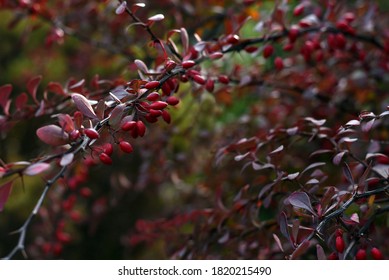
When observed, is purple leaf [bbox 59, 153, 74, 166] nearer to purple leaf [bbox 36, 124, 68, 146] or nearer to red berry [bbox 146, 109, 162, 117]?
purple leaf [bbox 36, 124, 68, 146]

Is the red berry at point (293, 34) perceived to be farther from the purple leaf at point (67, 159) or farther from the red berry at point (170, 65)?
the purple leaf at point (67, 159)

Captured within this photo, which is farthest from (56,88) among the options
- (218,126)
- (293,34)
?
(218,126)

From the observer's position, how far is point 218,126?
2637 mm

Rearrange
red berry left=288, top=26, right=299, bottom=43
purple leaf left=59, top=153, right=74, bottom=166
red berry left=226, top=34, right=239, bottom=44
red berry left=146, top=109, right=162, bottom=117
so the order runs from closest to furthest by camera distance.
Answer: purple leaf left=59, top=153, right=74, bottom=166 → red berry left=146, top=109, right=162, bottom=117 → red berry left=226, top=34, right=239, bottom=44 → red berry left=288, top=26, right=299, bottom=43

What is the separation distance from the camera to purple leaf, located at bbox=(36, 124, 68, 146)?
1.17 metres

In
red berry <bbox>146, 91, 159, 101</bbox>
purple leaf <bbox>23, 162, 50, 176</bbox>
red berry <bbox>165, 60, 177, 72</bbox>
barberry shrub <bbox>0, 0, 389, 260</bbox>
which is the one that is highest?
red berry <bbox>165, 60, 177, 72</bbox>

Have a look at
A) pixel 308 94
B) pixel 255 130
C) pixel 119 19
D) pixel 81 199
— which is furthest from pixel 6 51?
pixel 308 94

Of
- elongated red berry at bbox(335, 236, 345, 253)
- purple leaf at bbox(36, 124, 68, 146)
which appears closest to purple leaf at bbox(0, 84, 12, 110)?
purple leaf at bbox(36, 124, 68, 146)

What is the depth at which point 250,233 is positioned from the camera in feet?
5.70

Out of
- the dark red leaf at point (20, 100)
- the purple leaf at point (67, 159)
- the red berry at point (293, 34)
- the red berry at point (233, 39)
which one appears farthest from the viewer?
the red berry at point (293, 34)

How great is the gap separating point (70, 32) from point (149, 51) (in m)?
0.40

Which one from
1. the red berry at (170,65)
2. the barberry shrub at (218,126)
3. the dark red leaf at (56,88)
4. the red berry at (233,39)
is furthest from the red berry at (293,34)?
the dark red leaf at (56,88)

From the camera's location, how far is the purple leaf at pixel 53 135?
3.82ft
